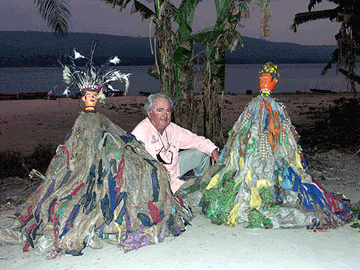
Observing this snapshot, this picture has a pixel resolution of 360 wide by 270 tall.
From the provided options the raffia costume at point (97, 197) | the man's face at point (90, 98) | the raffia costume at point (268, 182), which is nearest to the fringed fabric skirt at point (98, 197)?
the raffia costume at point (97, 197)

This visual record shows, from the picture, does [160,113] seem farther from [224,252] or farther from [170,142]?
[224,252]

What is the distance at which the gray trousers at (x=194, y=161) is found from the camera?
507 centimetres

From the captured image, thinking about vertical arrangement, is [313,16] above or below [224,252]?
above

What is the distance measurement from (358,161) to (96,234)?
5.08m

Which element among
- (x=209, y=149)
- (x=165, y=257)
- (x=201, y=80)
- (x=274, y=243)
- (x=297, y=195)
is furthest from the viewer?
(x=201, y=80)

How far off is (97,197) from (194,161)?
1687 millimetres

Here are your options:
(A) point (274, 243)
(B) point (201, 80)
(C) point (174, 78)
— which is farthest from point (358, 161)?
(A) point (274, 243)

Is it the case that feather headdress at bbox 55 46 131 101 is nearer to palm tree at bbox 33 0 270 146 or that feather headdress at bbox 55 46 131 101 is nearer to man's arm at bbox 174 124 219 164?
man's arm at bbox 174 124 219 164

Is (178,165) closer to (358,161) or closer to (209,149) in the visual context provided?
(209,149)

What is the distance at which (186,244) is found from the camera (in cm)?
383

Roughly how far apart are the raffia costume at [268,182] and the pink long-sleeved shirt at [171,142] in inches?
25.8

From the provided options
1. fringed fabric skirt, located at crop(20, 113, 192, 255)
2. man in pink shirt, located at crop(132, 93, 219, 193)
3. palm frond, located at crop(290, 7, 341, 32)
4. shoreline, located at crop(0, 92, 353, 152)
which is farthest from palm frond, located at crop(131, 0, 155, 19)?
palm frond, located at crop(290, 7, 341, 32)

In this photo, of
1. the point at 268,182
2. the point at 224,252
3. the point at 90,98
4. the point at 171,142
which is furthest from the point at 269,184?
the point at 90,98

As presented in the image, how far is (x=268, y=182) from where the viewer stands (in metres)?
4.15
